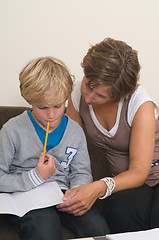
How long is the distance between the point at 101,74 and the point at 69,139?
307mm

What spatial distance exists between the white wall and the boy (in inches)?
22.2

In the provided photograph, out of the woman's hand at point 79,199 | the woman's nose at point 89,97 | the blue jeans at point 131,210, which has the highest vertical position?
the woman's nose at point 89,97

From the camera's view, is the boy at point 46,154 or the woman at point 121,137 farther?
the woman at point 121,137

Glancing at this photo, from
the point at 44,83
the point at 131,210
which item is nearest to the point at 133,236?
the point at 131,210

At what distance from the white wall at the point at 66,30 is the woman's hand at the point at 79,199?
0.82 m

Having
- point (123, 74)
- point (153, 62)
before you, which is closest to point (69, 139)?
Answer: point (123, 74)

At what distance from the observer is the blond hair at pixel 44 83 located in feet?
4.13

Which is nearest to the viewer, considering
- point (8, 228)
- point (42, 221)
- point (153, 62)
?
point (42, 221)

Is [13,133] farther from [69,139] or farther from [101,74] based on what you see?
[101,74]

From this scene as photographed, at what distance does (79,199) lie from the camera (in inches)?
50.6

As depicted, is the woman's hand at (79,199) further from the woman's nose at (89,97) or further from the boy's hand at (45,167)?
the woman's nose at (89,97)

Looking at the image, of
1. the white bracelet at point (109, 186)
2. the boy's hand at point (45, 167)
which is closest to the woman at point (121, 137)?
the white bracelet at point (109, 186)

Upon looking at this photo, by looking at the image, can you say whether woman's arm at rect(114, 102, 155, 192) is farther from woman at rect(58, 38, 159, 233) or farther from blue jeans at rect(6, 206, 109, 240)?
blue jeans at rect(6, 206, 109, 240)

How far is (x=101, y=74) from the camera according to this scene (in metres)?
1.35
